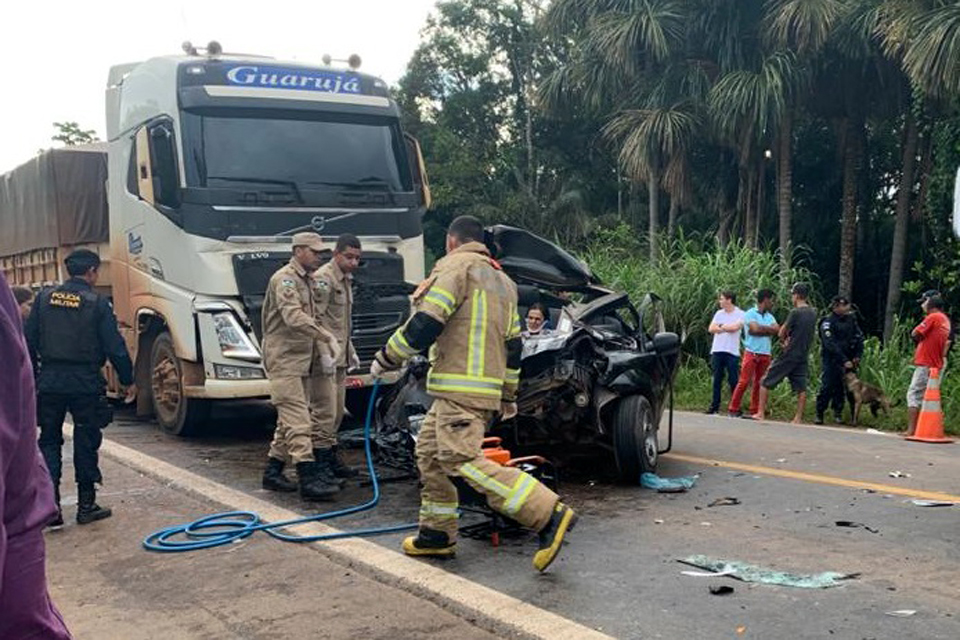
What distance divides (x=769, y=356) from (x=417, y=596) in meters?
7.67

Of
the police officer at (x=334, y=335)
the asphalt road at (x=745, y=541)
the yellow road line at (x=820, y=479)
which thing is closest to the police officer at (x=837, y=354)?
the asphalt road at (x=745, y=541)

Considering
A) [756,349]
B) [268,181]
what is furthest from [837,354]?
[268,181]

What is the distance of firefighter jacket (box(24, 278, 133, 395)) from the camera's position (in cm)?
550

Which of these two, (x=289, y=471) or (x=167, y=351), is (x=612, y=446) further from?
(x=167, y=351)

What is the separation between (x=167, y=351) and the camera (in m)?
8.47

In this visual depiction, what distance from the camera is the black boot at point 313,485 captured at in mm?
5984

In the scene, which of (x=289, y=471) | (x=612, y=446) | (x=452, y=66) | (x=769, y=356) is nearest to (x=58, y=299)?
(x=289, y=471)

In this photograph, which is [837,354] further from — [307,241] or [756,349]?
[307,241]

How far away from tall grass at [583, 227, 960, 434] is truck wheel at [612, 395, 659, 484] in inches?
189

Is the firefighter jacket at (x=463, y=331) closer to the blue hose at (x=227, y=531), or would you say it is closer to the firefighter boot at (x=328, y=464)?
the blue hose at (x=227, y=531)

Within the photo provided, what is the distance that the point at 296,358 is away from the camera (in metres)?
6.29

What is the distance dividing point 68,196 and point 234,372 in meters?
3.72

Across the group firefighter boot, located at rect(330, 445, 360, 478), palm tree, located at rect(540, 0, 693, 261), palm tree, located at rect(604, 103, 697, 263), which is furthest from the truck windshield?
palm tree, located at rect(604, 103, 697, 263)

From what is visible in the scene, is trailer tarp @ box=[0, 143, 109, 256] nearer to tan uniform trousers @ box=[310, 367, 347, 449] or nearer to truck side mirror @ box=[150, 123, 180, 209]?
truck side mirror @ box=[150, 123, 180, 209]
